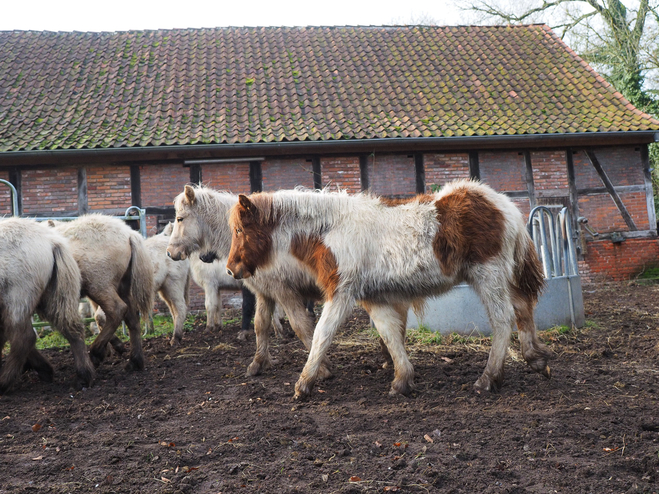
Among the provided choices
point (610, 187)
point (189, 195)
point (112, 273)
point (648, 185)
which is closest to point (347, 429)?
point (112, 273)

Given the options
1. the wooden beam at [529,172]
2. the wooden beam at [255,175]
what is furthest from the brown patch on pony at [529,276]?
the wooden beam at [529,172]

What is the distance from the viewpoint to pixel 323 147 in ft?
42.1

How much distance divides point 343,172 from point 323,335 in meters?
9.00

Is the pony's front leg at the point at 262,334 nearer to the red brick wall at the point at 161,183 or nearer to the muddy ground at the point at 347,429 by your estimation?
the muddy ground at the point at 347,429

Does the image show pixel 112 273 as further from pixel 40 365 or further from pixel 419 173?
pixel 419 173

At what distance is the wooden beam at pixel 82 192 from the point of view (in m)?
12.6

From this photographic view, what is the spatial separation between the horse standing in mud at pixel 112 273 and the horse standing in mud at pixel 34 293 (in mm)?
410

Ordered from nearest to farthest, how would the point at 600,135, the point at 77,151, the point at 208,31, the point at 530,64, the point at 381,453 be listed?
the point at 381,453 → the point at 77,151 → the point at 600,135 → the point at 530,64 → the point at 208,31

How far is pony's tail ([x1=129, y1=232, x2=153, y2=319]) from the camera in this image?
6438 millimetres

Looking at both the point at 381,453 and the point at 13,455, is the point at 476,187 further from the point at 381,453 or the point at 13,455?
the point at 13,455

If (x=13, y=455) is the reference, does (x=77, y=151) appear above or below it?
above

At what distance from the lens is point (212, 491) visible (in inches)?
117

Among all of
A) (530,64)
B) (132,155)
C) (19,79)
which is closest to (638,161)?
(530,64)

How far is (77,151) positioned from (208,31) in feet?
25.4
